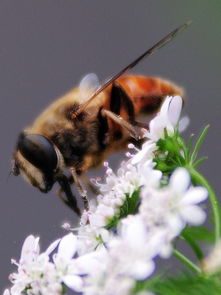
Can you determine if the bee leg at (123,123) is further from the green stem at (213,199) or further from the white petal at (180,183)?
the white petal at (180,183)

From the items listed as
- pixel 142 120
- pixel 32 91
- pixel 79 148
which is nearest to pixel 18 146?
pixel 79 148

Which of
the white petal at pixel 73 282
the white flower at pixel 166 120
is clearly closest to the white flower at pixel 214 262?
the white petal at pixel 73 282

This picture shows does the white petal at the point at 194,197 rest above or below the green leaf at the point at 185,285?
above

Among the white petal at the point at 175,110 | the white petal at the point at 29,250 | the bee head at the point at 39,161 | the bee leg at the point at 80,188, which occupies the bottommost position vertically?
the bee leg at the point at 80,188

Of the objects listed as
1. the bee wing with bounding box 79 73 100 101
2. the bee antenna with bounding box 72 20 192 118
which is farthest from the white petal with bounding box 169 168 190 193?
the bee wing with bounding box 79 73 100 101

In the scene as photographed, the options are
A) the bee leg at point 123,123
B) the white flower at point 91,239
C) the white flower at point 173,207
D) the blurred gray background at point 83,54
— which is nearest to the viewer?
the white flower at point 173,207

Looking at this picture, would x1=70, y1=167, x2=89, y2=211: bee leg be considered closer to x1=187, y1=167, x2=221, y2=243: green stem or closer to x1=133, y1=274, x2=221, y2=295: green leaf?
x1=187, y1=167, x2=221, y2=243: green stem
